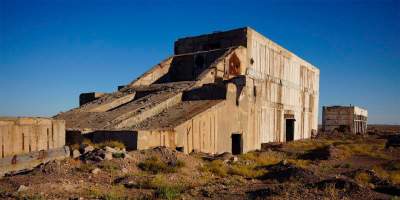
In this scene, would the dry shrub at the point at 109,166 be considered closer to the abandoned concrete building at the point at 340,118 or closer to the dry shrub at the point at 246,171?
the dry shrub at the point at 246,171

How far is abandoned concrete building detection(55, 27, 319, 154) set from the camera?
12.6 metres

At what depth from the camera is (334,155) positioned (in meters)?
16.1

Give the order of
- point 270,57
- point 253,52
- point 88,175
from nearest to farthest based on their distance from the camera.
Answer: point 88,175, point 253,52, point 270,57

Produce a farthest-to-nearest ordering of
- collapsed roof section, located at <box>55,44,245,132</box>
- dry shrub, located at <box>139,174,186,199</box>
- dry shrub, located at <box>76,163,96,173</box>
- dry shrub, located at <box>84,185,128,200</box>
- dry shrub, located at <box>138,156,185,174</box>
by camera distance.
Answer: collapsed roof section, located at <box>55,44,245,132</box>, dry shrub, located at <box>138,156,185,174</box>, dry shrub, located at <box>76,163,96,173</box>, dry shrub, located at <box>139,174,186,199</box>, dry shrub, located at <box>84,185,128,200</box>

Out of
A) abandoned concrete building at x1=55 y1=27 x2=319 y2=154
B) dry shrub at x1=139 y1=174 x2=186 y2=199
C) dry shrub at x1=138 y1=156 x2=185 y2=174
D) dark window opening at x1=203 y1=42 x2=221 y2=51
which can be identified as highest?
dark window opening at x1=203 y1=42 x2=221 y2=51

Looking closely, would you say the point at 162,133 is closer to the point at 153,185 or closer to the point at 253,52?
the point at 153,185

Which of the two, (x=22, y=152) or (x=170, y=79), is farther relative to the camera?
(x=170, y=79)

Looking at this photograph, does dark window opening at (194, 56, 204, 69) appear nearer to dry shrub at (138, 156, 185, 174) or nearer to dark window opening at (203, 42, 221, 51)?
dark window opening at (203, 42, 221, 51)

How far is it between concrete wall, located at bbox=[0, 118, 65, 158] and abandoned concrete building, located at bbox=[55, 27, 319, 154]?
1668 millimetres

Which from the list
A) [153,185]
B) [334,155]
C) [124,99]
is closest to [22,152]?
[153,185]

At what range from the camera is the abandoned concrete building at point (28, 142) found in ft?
28.3

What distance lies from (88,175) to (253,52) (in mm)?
15124

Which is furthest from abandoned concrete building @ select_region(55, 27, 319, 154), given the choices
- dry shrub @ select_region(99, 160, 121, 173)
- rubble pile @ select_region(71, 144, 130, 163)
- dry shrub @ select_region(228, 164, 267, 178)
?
dry shrub @ select_region(228, 164, 267, 178)

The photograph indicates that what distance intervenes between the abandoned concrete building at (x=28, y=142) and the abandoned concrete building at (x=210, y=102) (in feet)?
5.90
